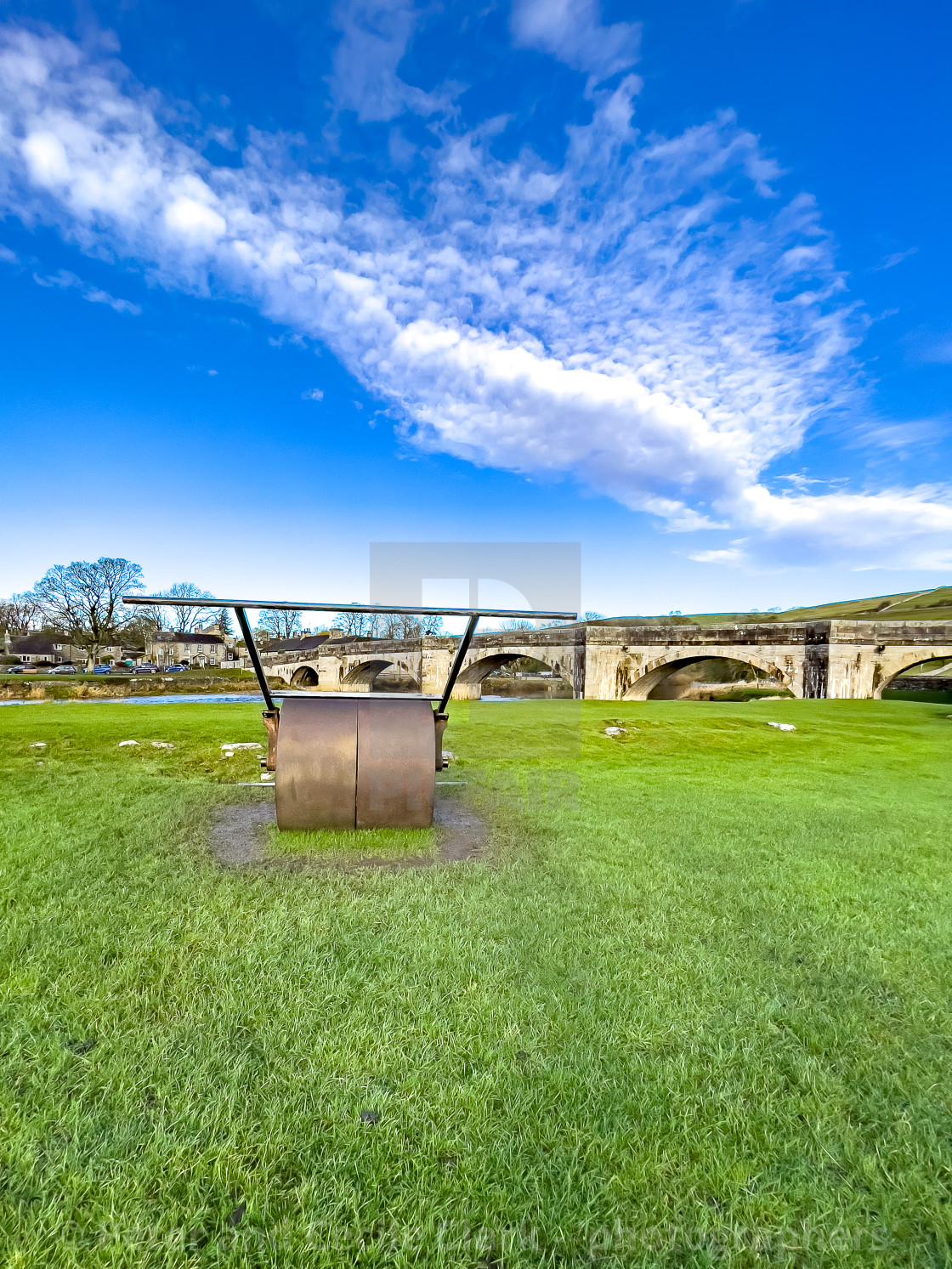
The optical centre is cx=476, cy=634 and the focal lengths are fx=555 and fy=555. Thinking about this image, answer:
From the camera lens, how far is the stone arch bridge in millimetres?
24094

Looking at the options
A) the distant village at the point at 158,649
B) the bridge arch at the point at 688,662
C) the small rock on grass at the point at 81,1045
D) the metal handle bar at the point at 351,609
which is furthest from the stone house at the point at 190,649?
the small rock on grass at the point at 81,1045

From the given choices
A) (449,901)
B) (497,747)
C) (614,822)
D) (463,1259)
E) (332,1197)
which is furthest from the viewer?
(497,747)

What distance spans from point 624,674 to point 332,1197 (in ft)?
90.2

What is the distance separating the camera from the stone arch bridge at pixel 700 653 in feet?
79.0

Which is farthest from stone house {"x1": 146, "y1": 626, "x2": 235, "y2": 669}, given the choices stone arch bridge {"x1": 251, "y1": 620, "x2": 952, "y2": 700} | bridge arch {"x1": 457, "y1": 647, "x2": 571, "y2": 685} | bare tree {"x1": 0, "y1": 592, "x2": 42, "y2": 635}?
stone arch bridge {"x1": 251, "y1": 620, "x2": 952, "y2": 700}

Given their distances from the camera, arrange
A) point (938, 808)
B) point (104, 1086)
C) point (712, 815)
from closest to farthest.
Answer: point (104, 1086) < point (712, 815) < point (938, 808)

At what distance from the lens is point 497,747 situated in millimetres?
10938

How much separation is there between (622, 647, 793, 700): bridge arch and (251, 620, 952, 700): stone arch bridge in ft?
0.14

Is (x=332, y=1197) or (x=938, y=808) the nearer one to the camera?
(x=332, y=1197)

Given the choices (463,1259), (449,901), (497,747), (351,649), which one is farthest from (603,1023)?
(351,649)

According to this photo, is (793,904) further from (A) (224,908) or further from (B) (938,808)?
(B) (938,808)

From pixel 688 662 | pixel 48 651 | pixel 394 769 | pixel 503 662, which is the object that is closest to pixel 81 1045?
pixel 394 769

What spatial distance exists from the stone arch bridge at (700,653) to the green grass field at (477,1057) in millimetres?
22737

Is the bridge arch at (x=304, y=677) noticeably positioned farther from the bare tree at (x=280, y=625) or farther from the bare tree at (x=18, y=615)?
the bare tree at (x=18, y=615)
